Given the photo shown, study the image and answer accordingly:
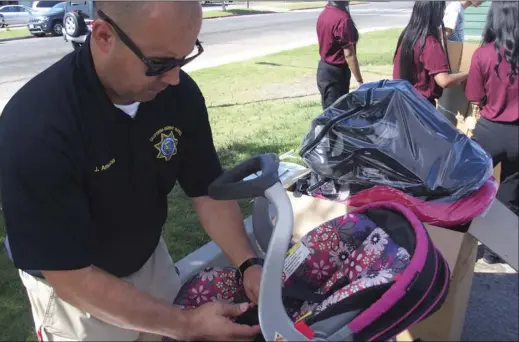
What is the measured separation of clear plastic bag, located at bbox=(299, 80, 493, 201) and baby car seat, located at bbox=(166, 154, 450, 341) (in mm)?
495

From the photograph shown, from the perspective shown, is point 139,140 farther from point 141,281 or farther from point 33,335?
point 33,335

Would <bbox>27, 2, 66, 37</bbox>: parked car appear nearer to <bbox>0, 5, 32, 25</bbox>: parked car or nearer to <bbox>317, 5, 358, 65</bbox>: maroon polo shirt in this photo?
<bbox>0, 5, 32, 25</bbox>: parked car

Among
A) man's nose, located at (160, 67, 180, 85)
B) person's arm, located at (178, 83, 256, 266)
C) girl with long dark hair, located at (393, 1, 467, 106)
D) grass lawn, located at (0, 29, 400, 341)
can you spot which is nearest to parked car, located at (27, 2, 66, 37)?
grass lawn, located at (0, 29, 400, 341)

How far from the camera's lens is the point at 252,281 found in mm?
1397

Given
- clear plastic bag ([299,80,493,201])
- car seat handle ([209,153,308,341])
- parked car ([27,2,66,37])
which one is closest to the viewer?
car seat handle ([209,153,308,341])

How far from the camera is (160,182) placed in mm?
1454

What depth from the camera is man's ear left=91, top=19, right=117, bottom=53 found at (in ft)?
3.82

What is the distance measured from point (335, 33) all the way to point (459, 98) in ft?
3.88

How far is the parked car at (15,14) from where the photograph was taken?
1532 centimetres

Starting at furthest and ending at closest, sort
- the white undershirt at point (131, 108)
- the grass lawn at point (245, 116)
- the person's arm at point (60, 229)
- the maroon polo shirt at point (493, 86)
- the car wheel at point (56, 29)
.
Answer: the car wheel at point (56, 29), the maroon polo shirt at point (493, 86), the grass lawn at point (245, 116), the white undershirt at point (131, 108), the person's arm at point (60, 229)

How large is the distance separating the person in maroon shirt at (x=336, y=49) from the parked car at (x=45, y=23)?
12.7 metres

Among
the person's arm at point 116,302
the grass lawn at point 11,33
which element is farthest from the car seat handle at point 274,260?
the grass lawn at point 11,33

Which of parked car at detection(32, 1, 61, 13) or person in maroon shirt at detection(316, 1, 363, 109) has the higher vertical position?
person in maroon shirt at detection(316, 1, 363, 109)

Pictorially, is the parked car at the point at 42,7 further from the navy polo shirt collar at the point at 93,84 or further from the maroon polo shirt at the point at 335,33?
the navy polo shirt collar at the point at 93,84
